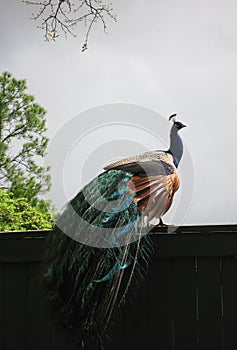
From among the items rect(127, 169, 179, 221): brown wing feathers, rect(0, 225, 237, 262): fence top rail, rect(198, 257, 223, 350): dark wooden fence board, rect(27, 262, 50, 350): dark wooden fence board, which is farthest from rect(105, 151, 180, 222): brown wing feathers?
rect(27, 262, 50, 350): dark wooden fence board

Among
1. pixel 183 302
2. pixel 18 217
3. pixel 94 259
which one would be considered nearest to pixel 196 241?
pixel 183 302

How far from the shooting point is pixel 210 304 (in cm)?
249

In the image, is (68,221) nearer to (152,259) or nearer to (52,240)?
(52,240)

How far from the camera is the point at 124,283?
2439mm

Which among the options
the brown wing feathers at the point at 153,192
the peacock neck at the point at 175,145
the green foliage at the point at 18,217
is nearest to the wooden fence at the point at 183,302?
the brown wing feathers at the point at 153,192

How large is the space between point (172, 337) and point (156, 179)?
0.78 m

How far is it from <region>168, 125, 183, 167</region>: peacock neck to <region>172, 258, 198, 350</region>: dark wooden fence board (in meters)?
0.87

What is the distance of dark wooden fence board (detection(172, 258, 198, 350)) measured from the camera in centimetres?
250

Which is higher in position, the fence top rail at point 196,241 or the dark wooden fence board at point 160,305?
the fence top rail at point 196,241

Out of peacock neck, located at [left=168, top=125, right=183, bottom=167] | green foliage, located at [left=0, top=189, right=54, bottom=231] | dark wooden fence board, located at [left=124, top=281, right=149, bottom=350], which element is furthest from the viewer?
green foliage, located at [left=0, top=189, right=54, bottom=231]

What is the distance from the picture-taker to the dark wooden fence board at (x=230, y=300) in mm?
2441

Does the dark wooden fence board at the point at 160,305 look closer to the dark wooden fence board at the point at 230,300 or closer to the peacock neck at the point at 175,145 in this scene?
the dark wooden fence board at the point at 230,300

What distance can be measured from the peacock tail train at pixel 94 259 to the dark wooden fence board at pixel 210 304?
273 mm

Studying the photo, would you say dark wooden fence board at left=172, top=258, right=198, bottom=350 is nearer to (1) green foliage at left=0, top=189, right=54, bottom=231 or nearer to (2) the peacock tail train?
(2) the peacock tail train
